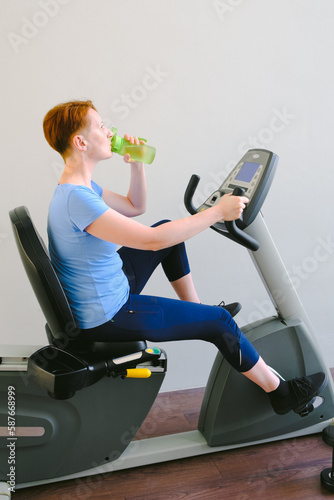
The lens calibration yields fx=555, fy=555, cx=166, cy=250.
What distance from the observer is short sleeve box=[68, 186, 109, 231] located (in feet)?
4.75

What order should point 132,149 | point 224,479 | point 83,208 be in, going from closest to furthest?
point 83,208 < point 132,149 < point 224,479

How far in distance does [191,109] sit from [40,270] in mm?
1079

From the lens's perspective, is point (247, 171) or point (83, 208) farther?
point (247, 171)

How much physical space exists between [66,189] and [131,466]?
0.95 meters

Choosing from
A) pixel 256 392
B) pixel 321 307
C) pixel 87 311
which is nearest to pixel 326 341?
pixel 321 307

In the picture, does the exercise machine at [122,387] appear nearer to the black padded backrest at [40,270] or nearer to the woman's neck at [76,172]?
the black padded backrest at [40,270]

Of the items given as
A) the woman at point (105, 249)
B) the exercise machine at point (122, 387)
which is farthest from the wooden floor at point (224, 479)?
the woman at point (105, 249)

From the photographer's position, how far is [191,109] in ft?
7.33

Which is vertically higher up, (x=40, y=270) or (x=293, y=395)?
(x=40, y=270)

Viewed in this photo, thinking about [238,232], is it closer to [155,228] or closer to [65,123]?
[155,228]

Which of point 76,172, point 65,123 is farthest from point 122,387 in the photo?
point 65,123

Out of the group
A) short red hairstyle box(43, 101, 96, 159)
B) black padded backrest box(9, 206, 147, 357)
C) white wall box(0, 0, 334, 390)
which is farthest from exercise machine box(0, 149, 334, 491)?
white wall box(0, 0, 334, 390)

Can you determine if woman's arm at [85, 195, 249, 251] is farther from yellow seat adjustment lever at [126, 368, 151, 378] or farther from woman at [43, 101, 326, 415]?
yellow seat adjustment lever at [126, 368, 151, 378]

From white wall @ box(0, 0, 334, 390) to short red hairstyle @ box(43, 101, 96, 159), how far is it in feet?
1.84
